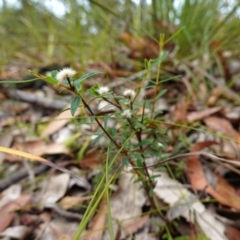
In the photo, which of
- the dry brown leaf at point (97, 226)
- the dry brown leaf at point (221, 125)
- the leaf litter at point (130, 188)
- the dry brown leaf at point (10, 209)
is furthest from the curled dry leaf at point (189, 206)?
the dry brown leaf at point (10, 209)

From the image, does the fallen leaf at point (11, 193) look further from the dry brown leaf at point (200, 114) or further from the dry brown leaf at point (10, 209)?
the dry brown leaf at point (200, 114)

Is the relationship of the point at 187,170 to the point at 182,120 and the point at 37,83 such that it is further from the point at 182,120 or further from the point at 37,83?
the point at 37,83

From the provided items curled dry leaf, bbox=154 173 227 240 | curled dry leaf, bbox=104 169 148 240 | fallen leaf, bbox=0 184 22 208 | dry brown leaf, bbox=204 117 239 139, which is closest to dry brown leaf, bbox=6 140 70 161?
fallen leaf, bbox=0 184 22 208

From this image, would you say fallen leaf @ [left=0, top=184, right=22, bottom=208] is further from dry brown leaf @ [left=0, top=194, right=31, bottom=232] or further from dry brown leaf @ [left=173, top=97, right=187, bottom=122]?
dry brown leaf @ [left=173, top=97, right=187, bottom=122]

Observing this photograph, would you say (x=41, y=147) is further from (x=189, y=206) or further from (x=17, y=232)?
(x=189, y=206)

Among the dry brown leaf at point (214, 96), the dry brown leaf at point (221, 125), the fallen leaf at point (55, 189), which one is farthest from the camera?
the dry brown leaf at point (214, 96)

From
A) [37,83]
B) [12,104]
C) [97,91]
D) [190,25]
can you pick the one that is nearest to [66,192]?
[97,91]

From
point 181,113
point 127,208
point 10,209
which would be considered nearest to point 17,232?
point 10,209
